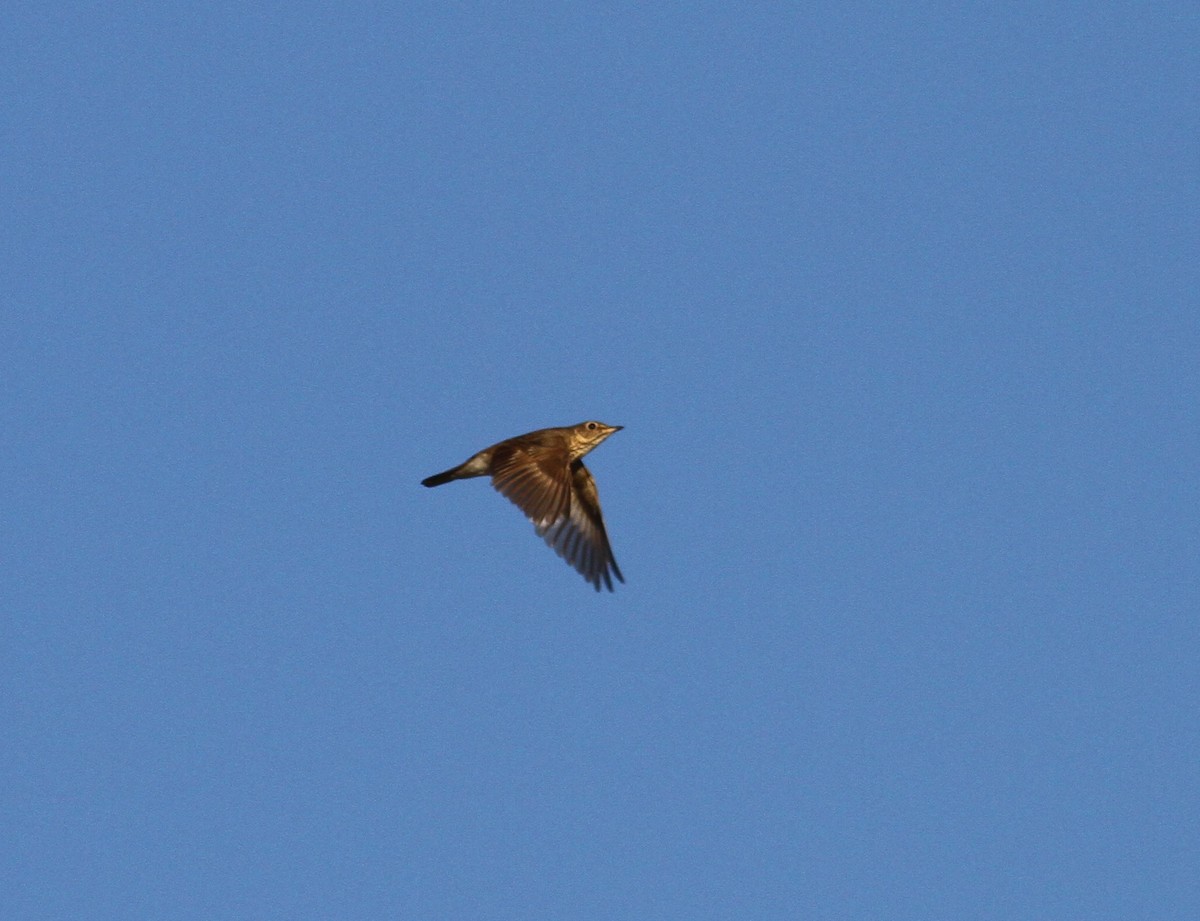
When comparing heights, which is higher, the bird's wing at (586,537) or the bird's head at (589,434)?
the bird's head at (589,434)

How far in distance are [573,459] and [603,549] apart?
1505 millimetres

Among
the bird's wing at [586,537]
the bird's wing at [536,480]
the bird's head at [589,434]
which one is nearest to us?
the bird's wing at [536,480]

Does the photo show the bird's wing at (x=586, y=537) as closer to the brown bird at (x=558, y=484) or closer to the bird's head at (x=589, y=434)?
the brown bird at (x=558, y=484)

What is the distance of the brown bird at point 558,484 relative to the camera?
2700cm

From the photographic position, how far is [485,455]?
28000 mm

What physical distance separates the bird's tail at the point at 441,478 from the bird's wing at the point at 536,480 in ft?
1.72

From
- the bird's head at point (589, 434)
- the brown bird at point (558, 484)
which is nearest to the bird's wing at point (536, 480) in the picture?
the brown bird at point (558, 484)

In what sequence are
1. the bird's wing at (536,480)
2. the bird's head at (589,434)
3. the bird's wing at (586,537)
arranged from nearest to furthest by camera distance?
the bird's wing at (536,480) < the bird's head at (589,434) < the bird's wing at (586,537)

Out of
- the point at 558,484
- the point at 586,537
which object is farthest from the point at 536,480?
the point at 586,537

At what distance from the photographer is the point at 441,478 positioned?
91.9 ft

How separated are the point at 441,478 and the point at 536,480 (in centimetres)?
143

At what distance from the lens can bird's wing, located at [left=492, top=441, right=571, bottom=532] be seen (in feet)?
88.0

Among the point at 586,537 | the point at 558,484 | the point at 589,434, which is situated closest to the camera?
the point at 558,484

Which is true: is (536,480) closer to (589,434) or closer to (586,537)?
(589,434)
